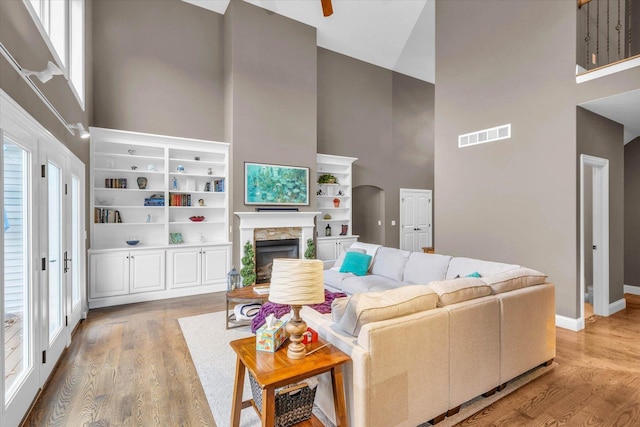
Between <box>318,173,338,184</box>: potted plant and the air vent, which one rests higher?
the air vent

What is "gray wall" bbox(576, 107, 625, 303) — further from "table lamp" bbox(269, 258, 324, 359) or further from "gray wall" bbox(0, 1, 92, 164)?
"gray wall" bbox(0, 1, 92, 164)

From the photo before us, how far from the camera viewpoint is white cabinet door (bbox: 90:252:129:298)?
4.57 metres

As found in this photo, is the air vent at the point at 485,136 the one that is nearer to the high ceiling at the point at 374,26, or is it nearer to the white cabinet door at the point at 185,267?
the high ceiling at the point at 374,26

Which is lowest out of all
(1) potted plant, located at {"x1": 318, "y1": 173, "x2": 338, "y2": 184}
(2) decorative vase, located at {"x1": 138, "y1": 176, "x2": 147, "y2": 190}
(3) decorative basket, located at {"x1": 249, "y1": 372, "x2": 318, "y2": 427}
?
(3) decorative basket, located at {"x1": 249, "y1": 372, "x2": 318, "y2": 427}

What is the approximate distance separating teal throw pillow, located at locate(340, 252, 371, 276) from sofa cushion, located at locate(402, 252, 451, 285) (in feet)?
1.95

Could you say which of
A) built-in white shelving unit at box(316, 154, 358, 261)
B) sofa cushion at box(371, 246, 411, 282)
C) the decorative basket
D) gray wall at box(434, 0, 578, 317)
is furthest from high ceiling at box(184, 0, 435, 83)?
the decorative basket

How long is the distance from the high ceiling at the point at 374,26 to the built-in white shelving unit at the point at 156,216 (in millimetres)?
2901

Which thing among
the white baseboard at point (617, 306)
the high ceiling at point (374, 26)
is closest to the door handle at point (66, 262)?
the high ceiling at point (374, 26)

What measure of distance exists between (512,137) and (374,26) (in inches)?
159

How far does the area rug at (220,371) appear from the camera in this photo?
2.15 metres

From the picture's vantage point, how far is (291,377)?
5.03ft

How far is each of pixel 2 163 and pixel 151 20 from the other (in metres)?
4.77

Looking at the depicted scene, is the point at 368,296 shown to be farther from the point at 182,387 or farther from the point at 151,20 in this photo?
the point at 151,20

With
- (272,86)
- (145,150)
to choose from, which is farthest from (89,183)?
(272,86)
